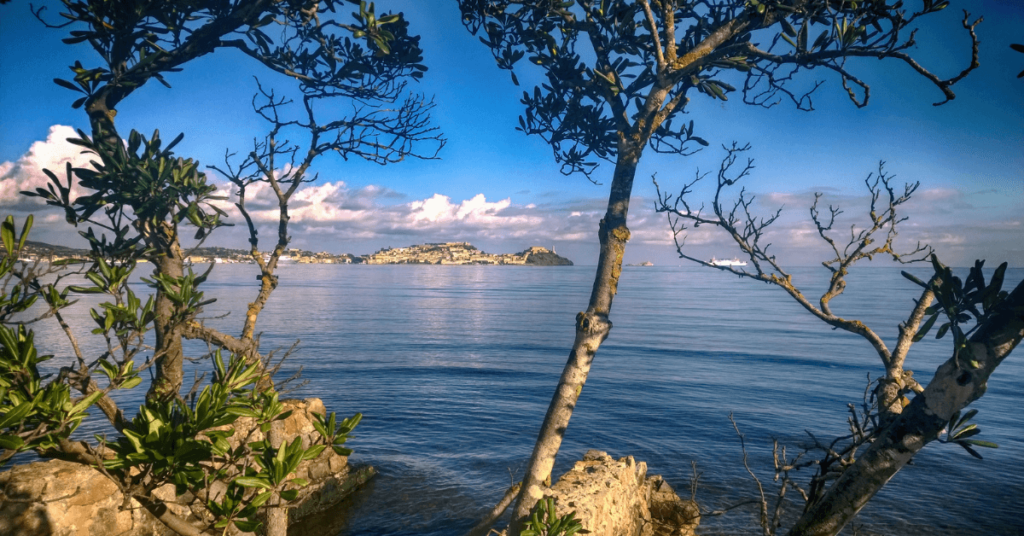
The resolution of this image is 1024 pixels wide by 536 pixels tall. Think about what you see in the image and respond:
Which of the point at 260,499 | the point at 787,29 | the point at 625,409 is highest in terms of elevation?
the point at 787,29

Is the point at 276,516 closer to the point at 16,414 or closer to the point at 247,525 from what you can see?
the point at 247,525

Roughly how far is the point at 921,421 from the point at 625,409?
1726cm

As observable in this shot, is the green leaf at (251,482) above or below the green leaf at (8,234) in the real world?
below

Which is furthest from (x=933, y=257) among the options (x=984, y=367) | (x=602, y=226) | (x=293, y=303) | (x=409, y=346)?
(x=293, y=303)

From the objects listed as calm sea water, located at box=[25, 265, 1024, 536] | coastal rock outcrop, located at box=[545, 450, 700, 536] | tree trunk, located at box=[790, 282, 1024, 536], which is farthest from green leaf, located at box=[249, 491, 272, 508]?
tree trunk, located at box=[790, 282, 1024, 536]

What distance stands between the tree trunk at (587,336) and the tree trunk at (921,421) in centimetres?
179

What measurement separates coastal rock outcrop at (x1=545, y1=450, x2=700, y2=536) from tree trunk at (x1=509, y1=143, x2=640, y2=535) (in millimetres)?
564

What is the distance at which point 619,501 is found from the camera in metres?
7.03

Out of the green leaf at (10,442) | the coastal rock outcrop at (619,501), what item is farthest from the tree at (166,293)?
the coastal rock outcrop at (619,501)

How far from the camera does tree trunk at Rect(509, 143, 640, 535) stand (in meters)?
4.25

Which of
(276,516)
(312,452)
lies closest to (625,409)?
(276,516)

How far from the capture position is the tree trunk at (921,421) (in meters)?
2.62

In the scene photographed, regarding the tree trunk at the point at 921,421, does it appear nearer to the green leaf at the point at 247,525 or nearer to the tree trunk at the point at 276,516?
the green leaf at the point at 247,525

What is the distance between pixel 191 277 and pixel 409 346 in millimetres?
30757
